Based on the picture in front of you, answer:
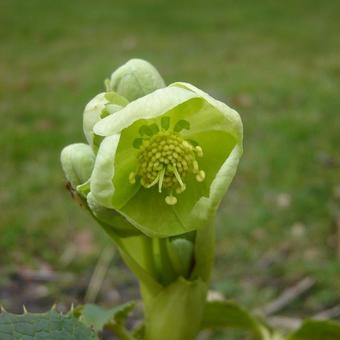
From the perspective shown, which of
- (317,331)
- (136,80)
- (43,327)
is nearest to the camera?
(43,327)

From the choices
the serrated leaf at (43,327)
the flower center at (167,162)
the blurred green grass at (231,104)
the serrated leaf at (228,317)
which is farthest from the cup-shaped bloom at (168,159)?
the blurred green grass at (231,104)

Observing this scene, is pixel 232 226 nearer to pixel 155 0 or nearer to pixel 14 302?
pixel 14 302

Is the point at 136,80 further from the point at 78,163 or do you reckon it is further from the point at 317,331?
the point at 317,331

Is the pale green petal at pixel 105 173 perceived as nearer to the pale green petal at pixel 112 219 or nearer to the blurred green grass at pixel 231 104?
the pale green petal at pixel 112 219

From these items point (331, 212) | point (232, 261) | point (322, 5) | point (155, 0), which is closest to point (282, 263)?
point (232, 261)

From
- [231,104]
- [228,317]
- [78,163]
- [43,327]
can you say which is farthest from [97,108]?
[231,104]

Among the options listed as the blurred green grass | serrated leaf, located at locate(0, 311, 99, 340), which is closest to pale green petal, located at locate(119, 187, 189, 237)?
serrated leaf, located at locate(0, 311, 99, 340)

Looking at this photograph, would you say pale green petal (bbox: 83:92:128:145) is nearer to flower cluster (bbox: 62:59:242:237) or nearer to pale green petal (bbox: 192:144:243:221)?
flower cluster (bbox: 62:59:242:237)
